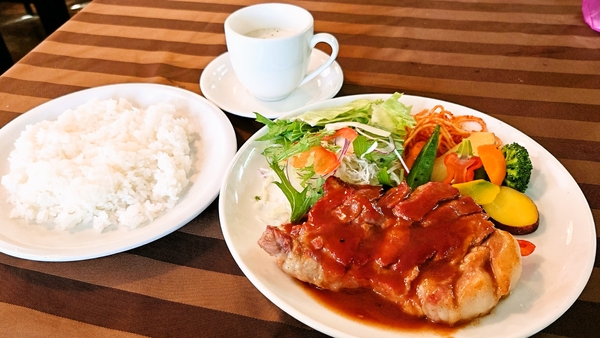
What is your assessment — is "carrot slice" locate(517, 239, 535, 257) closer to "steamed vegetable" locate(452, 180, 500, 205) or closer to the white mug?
"steamed vegetable" locate(452, 180, 500, 205)

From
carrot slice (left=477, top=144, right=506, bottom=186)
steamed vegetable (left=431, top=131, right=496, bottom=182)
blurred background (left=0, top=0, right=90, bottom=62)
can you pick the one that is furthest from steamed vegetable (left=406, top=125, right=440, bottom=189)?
blurred background (left=0, top=0, right=90, bottom=62)

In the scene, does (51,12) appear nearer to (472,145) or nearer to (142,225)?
(142,225)

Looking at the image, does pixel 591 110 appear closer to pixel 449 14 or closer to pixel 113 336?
pixel 449 14

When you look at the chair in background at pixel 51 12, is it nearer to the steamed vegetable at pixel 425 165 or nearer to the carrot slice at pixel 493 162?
the steamed vegetable at pixel 425 165

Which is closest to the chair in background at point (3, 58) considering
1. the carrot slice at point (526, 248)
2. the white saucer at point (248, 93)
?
the white saucer at point (248, 93)

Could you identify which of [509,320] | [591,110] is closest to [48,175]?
[509,320]

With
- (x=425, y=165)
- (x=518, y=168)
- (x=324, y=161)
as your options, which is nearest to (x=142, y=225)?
(x=324, y=161)
